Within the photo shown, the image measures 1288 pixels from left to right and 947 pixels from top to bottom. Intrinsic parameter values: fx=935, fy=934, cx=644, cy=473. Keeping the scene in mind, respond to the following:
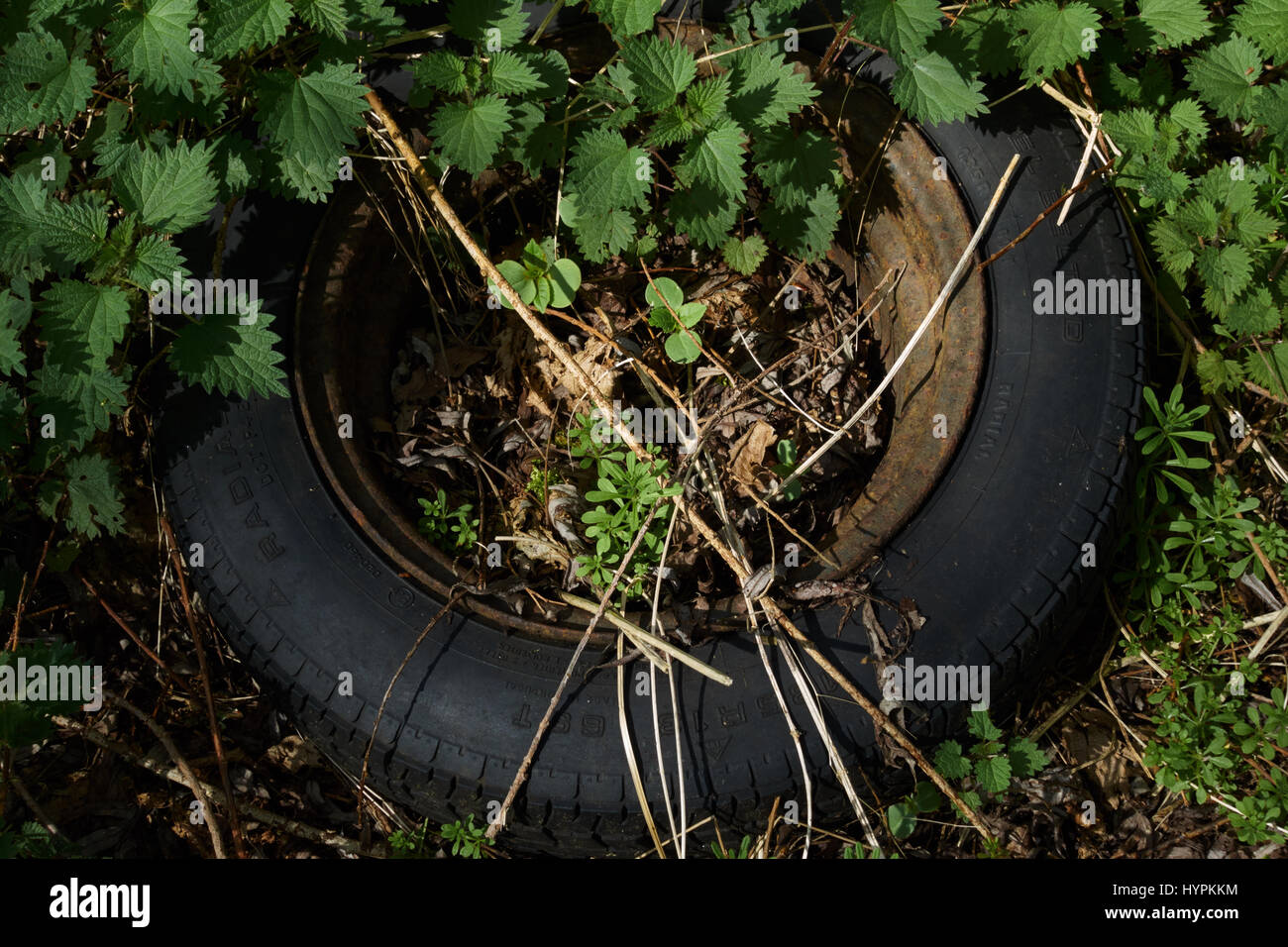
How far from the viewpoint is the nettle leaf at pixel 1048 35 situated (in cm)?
233

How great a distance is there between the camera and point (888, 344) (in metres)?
2.72

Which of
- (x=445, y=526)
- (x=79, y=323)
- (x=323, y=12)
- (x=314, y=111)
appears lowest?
(x=445, y=526)

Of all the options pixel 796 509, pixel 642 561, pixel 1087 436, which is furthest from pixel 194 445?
pixel 1087 436

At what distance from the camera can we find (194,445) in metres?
2.32

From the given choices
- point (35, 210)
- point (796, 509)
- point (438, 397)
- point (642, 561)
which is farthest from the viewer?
point (438, 397)

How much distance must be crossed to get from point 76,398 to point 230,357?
0.38 meters

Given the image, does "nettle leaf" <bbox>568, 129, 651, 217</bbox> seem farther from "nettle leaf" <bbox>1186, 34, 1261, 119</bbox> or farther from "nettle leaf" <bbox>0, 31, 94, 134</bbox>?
"nettle leaf" <bbox>1186, 34, 1261, 119</bbox>

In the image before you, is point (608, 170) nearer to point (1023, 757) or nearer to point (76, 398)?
point (76, 398)

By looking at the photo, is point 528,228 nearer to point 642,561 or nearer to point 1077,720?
point 642,561

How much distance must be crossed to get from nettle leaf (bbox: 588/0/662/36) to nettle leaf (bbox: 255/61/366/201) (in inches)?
24.1

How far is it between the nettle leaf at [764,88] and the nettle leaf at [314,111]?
3.01ft

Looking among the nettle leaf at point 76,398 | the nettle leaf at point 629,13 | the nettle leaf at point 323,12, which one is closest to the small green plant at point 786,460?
the nettle leaf at point 629,13

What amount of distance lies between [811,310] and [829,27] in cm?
80

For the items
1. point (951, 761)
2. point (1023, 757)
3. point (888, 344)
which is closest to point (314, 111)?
point (888, 344)
